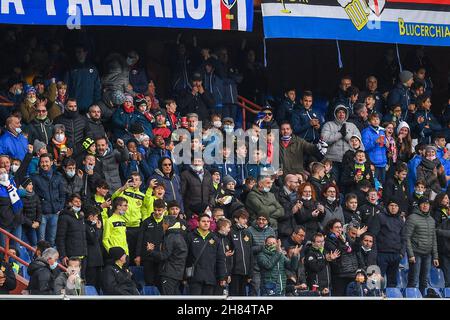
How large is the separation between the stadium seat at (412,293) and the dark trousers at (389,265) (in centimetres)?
27

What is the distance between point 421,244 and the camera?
1966 centimetres

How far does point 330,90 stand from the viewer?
23.3 m

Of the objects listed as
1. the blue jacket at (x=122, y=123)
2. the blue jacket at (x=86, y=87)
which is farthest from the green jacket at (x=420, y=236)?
the blue jacket at (x=86, y=87)

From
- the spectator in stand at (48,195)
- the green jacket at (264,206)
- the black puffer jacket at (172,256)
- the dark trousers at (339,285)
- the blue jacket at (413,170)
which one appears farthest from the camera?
the blue jacket at (413,170)

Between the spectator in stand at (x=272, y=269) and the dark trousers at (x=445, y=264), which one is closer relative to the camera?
the spectator in stand at (x=272, y=269)

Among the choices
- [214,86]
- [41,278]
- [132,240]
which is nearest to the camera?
[41,278]

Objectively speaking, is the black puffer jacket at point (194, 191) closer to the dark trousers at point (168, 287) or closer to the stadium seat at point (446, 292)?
the dark trousers at point (168, 287)

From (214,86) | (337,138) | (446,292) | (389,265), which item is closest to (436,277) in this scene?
(446,292)

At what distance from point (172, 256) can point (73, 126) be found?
2373mm

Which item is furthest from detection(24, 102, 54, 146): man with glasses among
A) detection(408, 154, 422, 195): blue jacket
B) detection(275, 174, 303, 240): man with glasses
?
detection(408, 154, 422, 195): blue jacket

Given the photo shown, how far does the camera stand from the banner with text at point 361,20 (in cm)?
2005

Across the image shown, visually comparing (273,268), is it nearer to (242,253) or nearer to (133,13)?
(242,253)
